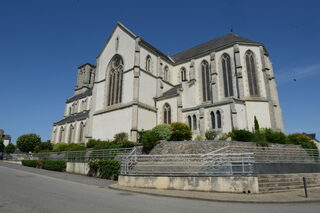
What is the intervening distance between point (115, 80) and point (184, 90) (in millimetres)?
11022

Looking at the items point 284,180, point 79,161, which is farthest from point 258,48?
point 79,161

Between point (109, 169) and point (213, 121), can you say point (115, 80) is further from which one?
point (109, 169)

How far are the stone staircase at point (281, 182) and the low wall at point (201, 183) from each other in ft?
2.29

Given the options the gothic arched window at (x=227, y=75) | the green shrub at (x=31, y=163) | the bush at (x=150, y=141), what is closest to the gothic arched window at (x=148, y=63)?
the gothic arched window at (x=227, y=75)

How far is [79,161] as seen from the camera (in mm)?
19250

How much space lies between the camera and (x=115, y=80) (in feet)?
97.7

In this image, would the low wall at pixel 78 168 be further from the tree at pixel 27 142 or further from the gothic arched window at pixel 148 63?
the tree at pixel 27 142

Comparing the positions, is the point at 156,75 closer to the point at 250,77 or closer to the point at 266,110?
the point at 250,77

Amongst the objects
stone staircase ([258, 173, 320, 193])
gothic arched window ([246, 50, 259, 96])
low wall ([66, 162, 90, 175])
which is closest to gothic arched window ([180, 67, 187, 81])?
gothic arched window ([246, 50, 259, 96])

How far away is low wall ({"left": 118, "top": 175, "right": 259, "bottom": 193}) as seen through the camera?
9.02 meters

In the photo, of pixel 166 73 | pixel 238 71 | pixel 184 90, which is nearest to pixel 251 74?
pixel 238 71

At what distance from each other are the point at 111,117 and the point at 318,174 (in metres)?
23.4

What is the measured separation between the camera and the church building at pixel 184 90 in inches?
933

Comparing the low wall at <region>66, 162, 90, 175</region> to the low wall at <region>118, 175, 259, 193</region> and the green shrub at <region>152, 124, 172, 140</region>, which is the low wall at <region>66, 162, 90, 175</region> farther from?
the low wall at <region>118, 175, 259, 193</region>
